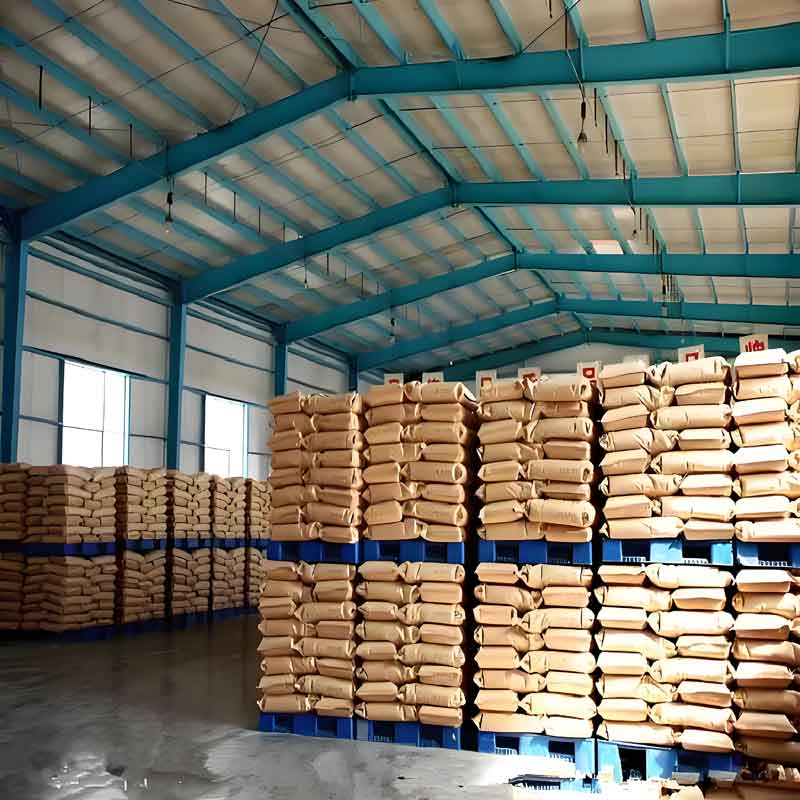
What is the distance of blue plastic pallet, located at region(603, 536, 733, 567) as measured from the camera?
22.0ft

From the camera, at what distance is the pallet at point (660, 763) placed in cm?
645

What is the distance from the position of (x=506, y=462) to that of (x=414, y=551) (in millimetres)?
1093

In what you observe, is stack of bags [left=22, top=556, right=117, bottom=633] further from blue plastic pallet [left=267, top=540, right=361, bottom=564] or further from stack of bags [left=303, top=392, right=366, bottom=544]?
stack of bags [left=303, top=392, right=366, bottom=544]

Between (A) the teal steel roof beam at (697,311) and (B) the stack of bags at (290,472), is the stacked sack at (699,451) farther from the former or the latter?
(A) the teal steel roof beam at (697,311)

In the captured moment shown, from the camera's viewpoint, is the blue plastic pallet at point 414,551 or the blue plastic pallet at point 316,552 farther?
the blue plastic pallet at point 316,552

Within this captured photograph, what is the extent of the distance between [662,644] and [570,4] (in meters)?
6.49

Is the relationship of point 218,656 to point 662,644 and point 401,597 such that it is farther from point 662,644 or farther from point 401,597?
point 662,644

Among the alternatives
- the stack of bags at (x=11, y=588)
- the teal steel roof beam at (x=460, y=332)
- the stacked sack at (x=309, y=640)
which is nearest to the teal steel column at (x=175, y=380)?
the stack of bags at (x=11, y=588)

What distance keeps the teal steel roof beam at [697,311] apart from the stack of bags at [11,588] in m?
14.4

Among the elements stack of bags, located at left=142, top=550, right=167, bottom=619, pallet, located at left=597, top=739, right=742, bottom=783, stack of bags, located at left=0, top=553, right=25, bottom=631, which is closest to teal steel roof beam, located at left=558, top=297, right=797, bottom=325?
stack of bags, located at left=142, top=550, right=167, bottom=619

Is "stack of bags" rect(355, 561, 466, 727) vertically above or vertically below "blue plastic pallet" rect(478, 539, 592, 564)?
below

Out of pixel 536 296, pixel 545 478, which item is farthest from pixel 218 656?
pixel 536 296

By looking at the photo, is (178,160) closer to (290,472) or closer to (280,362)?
(290,472)

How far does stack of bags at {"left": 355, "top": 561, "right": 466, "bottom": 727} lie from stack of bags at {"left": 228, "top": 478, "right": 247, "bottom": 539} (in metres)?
10.2
